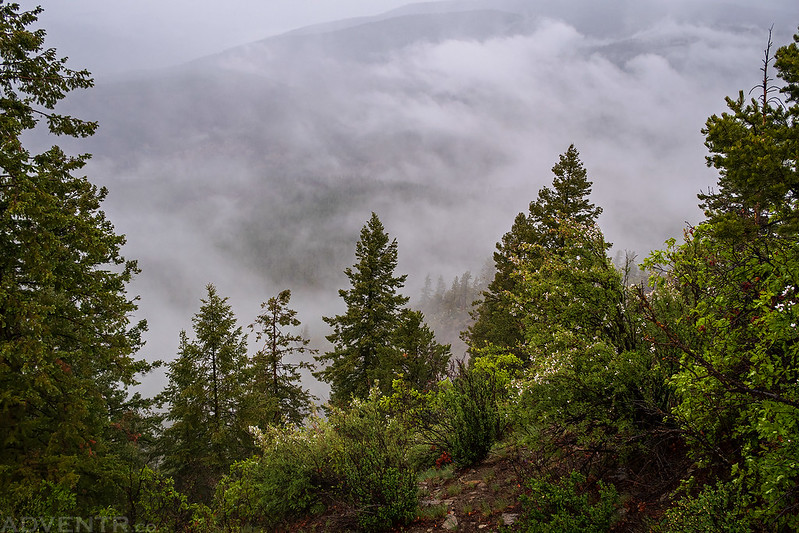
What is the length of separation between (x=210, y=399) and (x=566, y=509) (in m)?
18.5

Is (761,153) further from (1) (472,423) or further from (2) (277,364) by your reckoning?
(2) (277,364)

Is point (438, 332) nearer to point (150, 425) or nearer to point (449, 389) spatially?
point (150, 425)

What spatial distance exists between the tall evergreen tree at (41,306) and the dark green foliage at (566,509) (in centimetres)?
778

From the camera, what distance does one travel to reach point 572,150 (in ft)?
79.6

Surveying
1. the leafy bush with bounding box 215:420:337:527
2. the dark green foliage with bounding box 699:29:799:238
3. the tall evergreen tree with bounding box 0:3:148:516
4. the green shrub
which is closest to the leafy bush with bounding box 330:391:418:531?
the leafy bush with bounding box 215:420:337:527

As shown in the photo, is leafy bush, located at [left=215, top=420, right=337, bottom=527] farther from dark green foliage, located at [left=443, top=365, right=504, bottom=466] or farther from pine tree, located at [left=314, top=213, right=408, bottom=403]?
pine tree, located at [left=314, top=213, right=408, bottom=403]

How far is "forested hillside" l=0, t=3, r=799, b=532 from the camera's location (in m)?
3.79

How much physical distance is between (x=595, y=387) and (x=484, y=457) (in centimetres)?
396

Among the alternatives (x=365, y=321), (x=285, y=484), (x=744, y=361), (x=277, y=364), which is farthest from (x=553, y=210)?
(x=285, y=484)

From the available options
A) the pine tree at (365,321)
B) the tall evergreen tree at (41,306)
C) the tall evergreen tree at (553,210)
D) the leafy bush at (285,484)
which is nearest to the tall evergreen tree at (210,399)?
the pine tree at (365,321)

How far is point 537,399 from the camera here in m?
6.32

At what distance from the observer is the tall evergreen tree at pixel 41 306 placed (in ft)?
24.6

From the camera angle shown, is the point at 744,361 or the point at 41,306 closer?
the point at 744,361

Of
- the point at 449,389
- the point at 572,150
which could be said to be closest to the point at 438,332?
the point at 572,150
